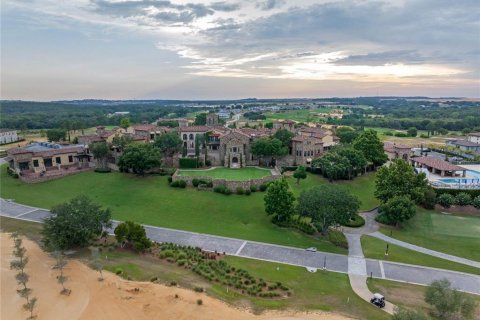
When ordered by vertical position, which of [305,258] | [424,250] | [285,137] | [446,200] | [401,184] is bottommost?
[424,250]

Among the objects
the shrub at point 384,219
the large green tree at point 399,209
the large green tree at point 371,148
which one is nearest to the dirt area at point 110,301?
the large green tree at point 399,209

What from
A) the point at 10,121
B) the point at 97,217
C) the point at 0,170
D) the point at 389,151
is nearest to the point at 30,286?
the point at 97,217

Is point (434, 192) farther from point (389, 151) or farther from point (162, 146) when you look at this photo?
point (162, 146)

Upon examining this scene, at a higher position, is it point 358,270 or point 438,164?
point 438,164

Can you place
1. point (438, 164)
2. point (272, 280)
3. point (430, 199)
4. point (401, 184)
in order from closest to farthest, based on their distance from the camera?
point (272, 280), point (401, 184), point (430, 199), point (438, 164)

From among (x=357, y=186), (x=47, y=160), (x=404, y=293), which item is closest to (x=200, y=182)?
(x=357, y=186)

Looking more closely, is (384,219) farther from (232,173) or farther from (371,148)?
(232,173)

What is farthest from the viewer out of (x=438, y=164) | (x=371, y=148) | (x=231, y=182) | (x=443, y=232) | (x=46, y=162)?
(x=371, y=148)
